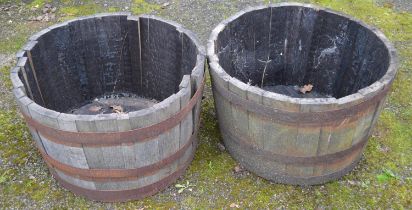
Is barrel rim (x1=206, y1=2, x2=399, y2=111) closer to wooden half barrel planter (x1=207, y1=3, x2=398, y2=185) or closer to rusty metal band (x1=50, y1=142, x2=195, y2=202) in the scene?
wooden half barrel planter (x1=207, y1=3, x2=398, y2=185)

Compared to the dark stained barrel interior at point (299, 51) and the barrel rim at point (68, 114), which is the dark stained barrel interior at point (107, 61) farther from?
the dark stained barrel interior at point (299, 51)

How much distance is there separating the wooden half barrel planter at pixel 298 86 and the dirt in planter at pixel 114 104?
1.26 meters

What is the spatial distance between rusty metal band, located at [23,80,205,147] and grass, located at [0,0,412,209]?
2.92ft

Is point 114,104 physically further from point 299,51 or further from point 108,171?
point 299,51

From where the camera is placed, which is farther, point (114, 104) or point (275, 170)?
point (114, 104)

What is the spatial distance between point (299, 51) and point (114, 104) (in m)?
2.45

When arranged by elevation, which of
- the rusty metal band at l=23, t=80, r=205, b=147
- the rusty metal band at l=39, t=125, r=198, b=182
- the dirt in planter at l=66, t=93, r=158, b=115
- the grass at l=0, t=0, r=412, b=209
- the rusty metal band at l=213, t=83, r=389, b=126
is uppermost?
the rusty metal band at l=213, t=83, r=389, b=126

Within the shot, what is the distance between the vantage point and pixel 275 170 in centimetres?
448

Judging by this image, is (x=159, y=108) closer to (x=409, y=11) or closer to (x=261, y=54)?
(x=261, y=54)

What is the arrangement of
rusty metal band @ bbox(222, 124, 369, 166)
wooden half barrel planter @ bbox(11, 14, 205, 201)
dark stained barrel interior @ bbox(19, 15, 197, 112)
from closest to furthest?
wooden half barrel planter @ bbox(11, 14, 205, 201)
rusty metal band @ bbox(222, 124, 369, 166)
dark stained barrel interior @ bbox(19, 15, 197, 112)

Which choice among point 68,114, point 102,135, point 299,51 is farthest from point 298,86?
point 68,114

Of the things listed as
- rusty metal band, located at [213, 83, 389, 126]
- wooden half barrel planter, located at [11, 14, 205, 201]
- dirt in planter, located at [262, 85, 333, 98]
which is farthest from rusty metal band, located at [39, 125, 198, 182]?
dirt in planter, located at [262, 85, 333, 98]

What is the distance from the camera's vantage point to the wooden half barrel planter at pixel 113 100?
12.5 feet

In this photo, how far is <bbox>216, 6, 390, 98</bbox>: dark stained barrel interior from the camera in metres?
5.00
